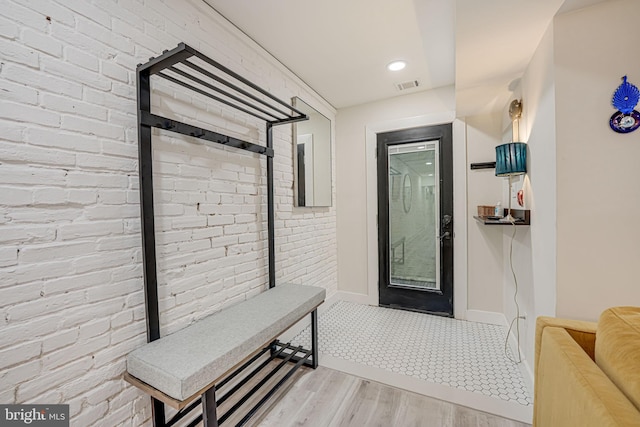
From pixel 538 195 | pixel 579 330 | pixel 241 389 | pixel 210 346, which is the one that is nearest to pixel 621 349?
pixel 579 330

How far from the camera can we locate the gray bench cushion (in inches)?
41.4

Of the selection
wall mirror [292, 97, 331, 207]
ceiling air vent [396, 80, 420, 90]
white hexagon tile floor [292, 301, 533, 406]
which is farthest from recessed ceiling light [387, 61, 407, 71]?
white hexagon tile floor [292, 301, 533, 406]

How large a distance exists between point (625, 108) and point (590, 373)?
1.11 meters

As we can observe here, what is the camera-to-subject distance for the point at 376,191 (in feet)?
10.4

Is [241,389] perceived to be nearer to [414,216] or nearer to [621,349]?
[621,349]

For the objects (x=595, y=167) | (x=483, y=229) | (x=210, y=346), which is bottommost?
(x=210, y=346)

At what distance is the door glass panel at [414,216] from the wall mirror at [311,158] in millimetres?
768

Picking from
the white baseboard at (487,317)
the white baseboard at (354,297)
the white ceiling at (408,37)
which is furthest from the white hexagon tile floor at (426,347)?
the white ceiling at (408,37)

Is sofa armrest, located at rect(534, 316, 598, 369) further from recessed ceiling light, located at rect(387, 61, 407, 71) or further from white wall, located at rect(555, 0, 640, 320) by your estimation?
recessed ceiling light, located at rect(387, 61, 407, 71)

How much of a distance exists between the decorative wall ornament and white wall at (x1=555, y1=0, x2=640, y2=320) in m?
0.02

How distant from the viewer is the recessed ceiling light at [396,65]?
231 cm

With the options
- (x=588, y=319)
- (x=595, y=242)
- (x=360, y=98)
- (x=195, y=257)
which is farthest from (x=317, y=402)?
(x=360, y=98)

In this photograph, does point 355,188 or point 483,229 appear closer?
point 483,229

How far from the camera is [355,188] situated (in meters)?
3.29
